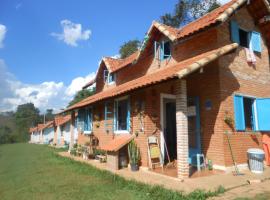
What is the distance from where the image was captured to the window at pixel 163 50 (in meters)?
12.0

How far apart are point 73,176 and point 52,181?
0.91 m

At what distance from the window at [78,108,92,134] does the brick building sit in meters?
3.21

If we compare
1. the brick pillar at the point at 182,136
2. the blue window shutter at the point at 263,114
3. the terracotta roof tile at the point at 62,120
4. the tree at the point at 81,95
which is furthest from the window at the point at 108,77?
the tree at the point at 81,95

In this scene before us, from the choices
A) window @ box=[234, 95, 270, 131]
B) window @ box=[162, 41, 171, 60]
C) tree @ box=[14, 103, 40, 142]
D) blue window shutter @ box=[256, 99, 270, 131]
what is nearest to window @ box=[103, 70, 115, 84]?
window @ box=[162, 41, 171, 60]

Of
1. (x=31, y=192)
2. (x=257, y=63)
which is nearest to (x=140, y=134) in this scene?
(x=31, y=192)

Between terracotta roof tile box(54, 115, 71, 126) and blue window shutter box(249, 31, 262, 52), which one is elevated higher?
blue window shutter box(249, 31, 262, 52)

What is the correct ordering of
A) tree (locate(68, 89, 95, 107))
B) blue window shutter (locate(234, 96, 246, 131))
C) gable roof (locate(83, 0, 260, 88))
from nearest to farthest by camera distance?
gable roof (locate(83, 0, 260, 88)) → blue window shutter (locate(234, 96, 246, 131)) → tree (locate(68, 89, 95, 107))

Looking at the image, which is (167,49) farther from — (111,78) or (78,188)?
(78,188)

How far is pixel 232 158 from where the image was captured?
8.83 metres

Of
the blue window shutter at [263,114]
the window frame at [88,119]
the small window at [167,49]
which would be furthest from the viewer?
the window frame at [88,119]

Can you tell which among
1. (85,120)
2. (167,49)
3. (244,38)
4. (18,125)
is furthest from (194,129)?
(18,125)

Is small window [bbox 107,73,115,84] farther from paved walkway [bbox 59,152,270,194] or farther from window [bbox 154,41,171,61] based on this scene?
paved walkway [bbox 59,152,270,194]

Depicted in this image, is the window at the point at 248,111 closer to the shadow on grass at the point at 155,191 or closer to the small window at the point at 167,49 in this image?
the small window at the point at 167,49

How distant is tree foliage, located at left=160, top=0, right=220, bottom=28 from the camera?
1006 inches
